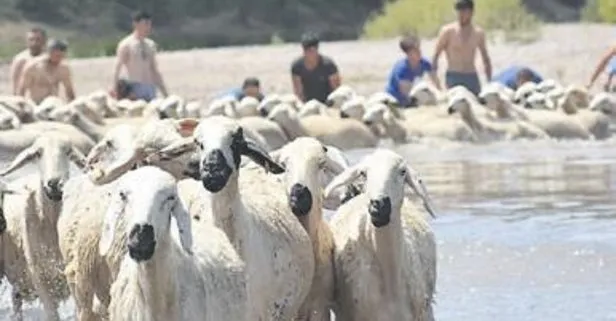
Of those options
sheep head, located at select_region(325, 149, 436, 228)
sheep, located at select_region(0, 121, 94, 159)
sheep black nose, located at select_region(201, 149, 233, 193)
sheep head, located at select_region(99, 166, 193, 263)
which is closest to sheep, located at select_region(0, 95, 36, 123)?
sheep, located at select_region(0, 121, 94, 159)

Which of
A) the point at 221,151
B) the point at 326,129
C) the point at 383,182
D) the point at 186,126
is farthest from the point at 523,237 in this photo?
the point at 326,129

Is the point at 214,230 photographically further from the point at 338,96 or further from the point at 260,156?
the point at 338,96

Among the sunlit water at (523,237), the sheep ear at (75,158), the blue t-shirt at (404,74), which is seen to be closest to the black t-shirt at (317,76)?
the blue t-shirt at (404,74)

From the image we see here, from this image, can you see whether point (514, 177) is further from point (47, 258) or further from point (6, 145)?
point (47, 258)

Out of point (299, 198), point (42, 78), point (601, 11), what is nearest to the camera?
point (299, 198)

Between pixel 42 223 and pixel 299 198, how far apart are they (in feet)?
9.32

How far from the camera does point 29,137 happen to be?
22.9 metres

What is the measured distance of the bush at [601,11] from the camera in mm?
42531

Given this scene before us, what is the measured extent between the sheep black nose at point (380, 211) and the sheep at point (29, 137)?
1172 centimetres

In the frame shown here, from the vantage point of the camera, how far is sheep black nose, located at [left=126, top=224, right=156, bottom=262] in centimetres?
859

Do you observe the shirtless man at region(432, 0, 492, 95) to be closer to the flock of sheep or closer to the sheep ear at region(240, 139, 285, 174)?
the flock of sheep

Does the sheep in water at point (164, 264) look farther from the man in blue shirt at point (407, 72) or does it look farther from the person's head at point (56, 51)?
the man in blue shirt at point (407, 72)

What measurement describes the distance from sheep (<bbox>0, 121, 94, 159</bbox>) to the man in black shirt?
374cm

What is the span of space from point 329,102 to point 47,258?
14.2 m
